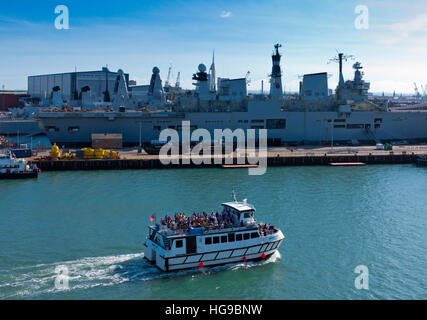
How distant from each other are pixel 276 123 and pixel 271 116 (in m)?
1.33

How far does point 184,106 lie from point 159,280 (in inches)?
1878

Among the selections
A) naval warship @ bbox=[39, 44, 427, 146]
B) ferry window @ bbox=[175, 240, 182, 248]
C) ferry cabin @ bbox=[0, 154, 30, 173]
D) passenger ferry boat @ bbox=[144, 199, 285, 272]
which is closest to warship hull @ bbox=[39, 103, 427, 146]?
naval warship @ bbox=[39, 44, 427, 146]

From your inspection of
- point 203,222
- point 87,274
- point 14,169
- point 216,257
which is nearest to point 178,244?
point 203,222

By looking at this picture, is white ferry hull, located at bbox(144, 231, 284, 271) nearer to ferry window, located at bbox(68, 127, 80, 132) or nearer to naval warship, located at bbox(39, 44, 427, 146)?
naval warship, located at bbox(39, 44, 427, 146)

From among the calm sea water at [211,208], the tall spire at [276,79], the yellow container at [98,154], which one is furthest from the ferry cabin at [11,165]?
the tall spire at [276,79]

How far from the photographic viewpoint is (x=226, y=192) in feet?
129

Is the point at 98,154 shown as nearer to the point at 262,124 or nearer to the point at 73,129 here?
the point at 73,129

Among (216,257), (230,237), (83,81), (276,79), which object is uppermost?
(83,81)

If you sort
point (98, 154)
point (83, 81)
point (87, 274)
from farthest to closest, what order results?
point (83, 81)
point (98, 154)
point (87, 274)

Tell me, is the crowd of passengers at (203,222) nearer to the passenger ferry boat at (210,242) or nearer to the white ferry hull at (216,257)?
the passenger ferry boat at (210,242)

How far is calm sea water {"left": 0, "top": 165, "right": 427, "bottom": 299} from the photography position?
2106cm

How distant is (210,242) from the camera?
23.5 meters
